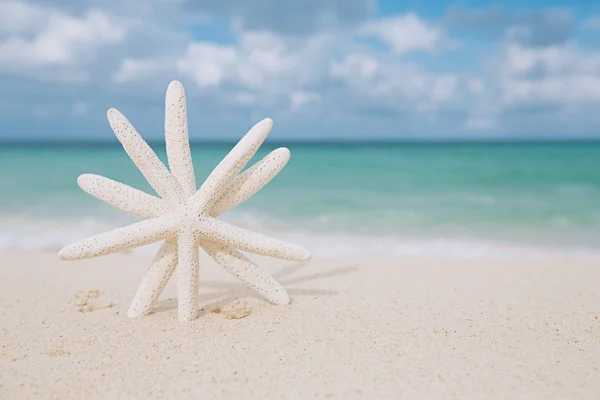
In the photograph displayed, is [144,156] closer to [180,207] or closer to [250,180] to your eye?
[180,207]

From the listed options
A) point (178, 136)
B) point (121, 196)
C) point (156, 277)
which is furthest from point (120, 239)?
point (178, 136)

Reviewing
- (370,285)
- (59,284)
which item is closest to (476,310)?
(370,285)

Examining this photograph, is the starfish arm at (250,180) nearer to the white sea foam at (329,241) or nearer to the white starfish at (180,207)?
the white starfish at (180,207)

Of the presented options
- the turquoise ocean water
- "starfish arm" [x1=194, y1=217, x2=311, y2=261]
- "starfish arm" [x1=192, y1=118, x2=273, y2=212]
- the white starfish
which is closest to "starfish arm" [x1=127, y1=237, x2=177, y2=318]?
the white starfish

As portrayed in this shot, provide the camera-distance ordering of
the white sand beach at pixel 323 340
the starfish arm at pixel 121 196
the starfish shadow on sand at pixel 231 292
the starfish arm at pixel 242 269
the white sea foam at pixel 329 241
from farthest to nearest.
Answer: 1. the white sea foam at pixel 329 241
2. the starfish shadow on sand at pixel 231 292
3. the starfish arm at pixel 242 269
4. the starfish arm at pixel 121 196
5. the white sand beach at pixel 323 340

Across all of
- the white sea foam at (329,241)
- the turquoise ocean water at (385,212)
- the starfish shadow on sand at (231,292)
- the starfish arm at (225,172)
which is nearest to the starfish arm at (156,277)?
the starfish shadow on sand at (231,292)

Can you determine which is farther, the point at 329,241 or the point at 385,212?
the point at 385,212
